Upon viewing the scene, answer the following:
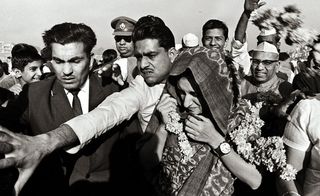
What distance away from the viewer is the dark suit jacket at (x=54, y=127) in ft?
8.55

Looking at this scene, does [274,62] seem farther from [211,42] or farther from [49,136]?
[49,136]

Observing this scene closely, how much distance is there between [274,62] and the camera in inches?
191

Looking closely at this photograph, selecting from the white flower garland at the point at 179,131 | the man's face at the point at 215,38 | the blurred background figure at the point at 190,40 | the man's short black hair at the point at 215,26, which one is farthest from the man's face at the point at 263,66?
the white flower garland at the point at 179,131

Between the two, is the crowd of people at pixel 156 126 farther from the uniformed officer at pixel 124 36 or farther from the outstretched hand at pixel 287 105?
the uniformed officer at pixel 124 36

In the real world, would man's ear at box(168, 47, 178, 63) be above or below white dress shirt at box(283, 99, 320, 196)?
above

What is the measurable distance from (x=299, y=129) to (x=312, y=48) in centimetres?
51

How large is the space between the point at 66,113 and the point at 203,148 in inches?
38.0

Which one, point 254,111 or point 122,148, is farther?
point 122,148

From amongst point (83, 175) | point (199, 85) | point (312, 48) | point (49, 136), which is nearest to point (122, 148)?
point (83, 175)

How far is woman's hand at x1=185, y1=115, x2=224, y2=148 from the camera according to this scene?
7.89 ft

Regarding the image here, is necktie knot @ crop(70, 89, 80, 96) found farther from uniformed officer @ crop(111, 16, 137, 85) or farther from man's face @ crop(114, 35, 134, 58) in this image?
man's face @ crop(114, 35, 134, 58)

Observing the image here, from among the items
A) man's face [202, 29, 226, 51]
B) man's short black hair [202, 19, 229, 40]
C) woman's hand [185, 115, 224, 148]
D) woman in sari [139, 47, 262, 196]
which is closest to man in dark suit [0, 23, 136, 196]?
woman in sari [139, 47, 262, 196]

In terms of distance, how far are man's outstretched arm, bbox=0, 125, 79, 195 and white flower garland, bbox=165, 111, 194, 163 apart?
815 millimetres

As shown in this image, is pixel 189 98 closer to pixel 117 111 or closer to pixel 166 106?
pixel 166 106
